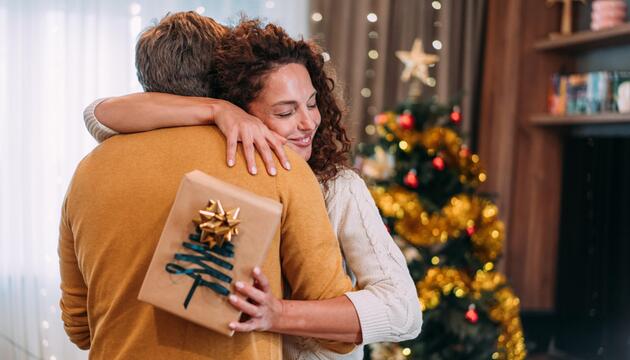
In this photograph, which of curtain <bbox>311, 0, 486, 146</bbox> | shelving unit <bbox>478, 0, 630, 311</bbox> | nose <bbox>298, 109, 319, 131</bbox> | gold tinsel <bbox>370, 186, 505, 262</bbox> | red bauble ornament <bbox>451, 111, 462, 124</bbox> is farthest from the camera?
shelving unit <bbox>478, 0, 630, 311</bbox>

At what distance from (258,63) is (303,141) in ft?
0.59

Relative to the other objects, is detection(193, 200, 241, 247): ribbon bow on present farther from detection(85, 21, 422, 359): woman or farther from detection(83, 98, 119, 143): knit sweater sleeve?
detection(83, 98, 119, 143): knit sweater sleeve

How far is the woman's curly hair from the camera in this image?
126 centimetres

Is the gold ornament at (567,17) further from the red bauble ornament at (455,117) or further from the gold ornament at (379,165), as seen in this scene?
the gold ornament at (379,165)

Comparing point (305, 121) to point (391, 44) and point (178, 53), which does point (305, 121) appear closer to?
point (178, 53)

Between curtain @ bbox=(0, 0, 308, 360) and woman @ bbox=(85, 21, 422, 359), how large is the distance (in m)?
2.38

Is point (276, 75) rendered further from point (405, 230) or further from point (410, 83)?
point (410, 83)

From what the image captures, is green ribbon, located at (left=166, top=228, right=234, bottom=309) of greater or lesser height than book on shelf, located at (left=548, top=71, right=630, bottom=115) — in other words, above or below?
below

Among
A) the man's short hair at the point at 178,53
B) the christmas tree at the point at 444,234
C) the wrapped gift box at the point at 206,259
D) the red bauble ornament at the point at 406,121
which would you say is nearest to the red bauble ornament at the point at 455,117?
the christmas tree at the point at 444,234

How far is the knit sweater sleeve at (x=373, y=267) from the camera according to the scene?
1.18m

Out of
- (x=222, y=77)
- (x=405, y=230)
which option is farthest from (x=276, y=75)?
(x=405, y=230)

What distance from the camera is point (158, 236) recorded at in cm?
110

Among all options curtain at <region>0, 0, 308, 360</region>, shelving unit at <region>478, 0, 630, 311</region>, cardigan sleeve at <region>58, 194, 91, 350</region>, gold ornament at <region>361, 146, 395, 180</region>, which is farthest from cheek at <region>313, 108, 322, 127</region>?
shelving unit at <region>478, 0, 630, 311</region>

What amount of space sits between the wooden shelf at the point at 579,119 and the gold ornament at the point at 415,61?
2.31 feet
